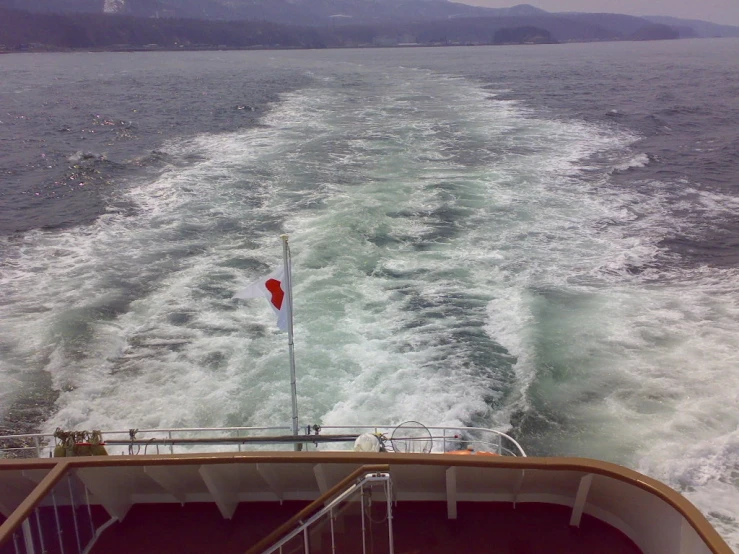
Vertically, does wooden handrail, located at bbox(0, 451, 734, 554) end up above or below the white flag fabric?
below

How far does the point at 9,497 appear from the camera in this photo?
569 centimetres

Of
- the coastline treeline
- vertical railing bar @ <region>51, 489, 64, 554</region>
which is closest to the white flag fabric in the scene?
vertical railing bar @ <region>51, 489, 64, 554</region>

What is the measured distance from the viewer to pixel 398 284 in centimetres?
1513

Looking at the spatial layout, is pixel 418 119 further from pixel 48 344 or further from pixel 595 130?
pixel 48 344

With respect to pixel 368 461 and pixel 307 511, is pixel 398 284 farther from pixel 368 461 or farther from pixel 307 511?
pixel 307 511

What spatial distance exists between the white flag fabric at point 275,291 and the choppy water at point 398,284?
3361 mm

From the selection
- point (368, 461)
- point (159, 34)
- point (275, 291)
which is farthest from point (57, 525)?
point (159, 34)

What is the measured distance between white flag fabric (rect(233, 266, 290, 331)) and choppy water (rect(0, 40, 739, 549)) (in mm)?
3361

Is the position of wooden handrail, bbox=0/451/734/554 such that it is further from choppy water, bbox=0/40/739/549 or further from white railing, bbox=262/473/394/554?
choppy water, bbox=0/40/739/549

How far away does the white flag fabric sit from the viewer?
7469 mm

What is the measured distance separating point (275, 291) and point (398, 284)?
7722mm

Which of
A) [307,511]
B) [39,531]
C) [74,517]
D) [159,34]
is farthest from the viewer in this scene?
[159,34]

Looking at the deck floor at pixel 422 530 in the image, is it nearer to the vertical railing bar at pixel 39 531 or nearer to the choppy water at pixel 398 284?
the vertical railing bar at pixel 39 531

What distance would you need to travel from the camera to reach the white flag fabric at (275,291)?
7.47 metres
